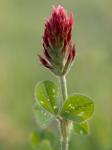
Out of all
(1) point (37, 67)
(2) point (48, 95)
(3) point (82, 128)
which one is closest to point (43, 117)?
(2) point (48, 95)

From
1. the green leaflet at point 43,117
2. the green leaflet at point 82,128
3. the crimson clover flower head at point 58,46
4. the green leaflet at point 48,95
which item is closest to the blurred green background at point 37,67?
the green leaflet at point 82,128

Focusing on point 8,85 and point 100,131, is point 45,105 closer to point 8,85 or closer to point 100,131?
point 100,131

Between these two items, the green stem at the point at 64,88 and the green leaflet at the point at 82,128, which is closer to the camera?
the green stem at the point at 64,88

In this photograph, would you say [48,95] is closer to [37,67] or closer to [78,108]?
[78,108]

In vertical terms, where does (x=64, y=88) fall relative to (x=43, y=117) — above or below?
above

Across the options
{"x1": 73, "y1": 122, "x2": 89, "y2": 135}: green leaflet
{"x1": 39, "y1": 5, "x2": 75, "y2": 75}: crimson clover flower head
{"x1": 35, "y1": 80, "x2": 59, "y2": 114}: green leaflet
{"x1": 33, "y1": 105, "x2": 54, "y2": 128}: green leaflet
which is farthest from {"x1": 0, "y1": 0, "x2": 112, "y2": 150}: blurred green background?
{"x1": 39, "y1": 5, "x2": 75, "y2": 75}: crimson clover flower head

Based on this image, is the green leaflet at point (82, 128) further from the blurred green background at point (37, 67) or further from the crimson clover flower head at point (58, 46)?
the blurred green background at point (37, 67)

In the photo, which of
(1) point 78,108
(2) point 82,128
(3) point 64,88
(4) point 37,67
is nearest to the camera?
(3) point 64,88

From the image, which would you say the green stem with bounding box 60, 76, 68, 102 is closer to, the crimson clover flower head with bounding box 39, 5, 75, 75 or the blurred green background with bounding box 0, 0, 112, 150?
the crimson clover flower head with bounding box 39, 5, 75, 75
